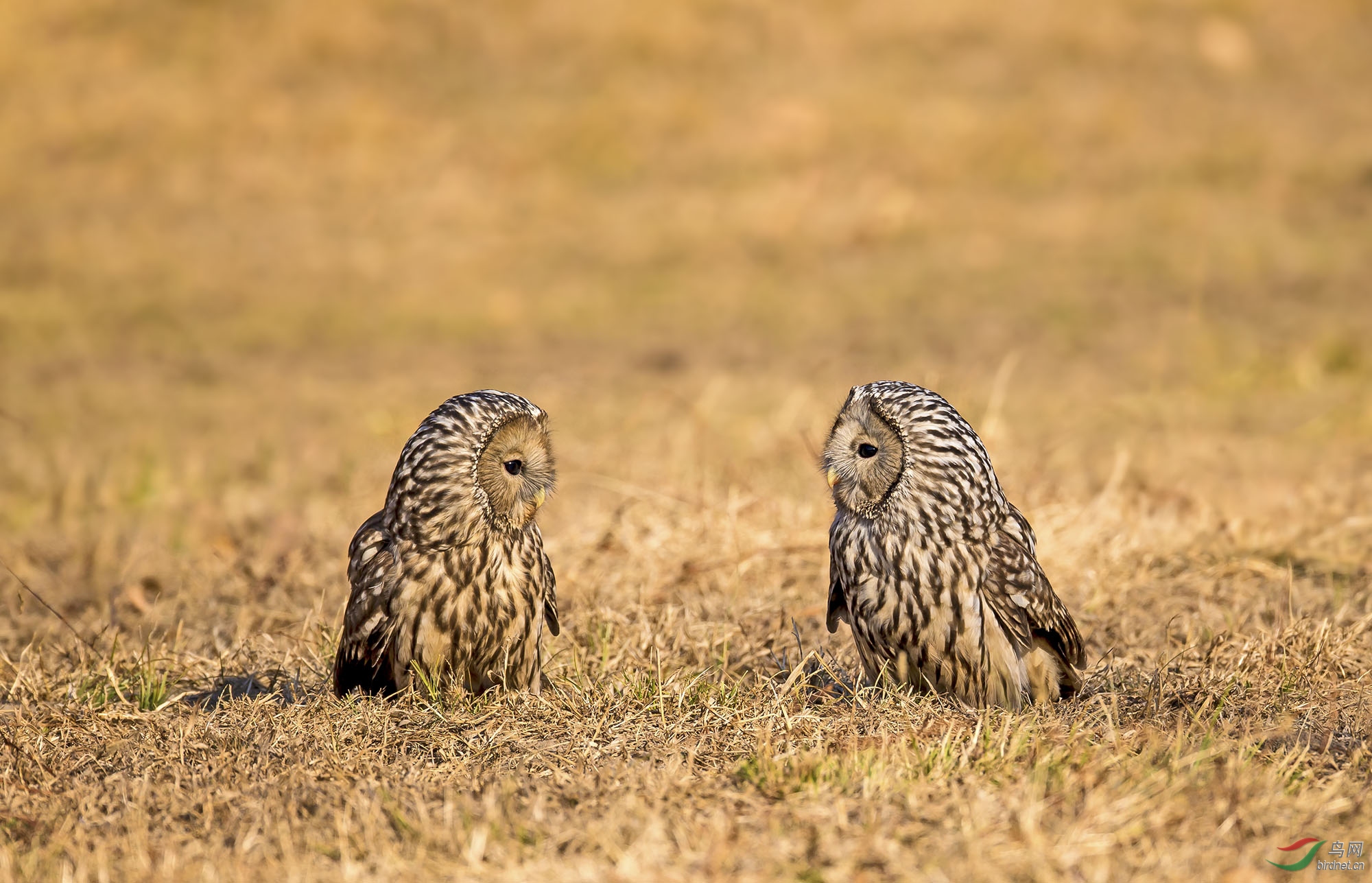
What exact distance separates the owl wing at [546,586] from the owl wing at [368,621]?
44cm

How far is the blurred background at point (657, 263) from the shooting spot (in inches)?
273

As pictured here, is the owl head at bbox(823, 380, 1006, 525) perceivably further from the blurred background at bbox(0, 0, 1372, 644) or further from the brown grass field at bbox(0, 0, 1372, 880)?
the blurred background at bbox(0, 0, 1372, 644)

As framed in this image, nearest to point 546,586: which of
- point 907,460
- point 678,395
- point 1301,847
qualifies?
point 907,460

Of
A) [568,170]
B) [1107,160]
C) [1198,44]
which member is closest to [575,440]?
[568,170]

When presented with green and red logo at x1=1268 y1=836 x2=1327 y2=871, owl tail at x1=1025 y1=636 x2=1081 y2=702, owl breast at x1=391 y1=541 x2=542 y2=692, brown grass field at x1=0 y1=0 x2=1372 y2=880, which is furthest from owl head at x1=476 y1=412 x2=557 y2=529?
green and red logo at x1=1268 y1=836 x2=1327 y2=871

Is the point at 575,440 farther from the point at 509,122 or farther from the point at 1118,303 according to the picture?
the point at 509,122

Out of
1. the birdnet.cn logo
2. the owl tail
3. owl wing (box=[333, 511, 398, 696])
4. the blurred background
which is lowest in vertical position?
the birdnet.cn logo

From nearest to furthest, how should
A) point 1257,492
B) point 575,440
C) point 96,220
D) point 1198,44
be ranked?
point 1257,492 < point 575,440 < point 96,220 < point 1198,44

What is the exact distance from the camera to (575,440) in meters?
9.11

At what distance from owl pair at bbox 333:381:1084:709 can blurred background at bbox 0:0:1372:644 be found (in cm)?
115

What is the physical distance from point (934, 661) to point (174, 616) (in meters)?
3.18

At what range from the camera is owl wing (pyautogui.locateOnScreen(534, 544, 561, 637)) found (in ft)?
13.9

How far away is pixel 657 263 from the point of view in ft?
48.4

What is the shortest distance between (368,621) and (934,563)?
1707 millimetres
